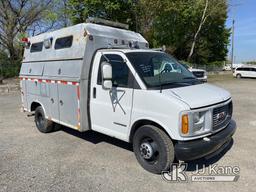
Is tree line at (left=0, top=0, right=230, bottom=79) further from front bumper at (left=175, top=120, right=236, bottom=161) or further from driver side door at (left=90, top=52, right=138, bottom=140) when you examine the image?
front bumper at (left=175, top=120, right=236, bottom=161)

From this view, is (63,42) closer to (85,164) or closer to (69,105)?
(69,105)

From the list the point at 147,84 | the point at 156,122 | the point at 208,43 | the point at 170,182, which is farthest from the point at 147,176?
the point at 208,43

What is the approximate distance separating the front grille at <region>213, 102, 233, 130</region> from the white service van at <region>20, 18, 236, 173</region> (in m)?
0.02

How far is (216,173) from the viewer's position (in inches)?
164

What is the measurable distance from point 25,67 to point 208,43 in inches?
1459

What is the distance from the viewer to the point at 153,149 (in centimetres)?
409

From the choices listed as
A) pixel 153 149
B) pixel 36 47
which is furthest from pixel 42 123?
pixel 153 149

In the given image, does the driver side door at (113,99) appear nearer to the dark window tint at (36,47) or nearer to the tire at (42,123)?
the tire at (42,123)

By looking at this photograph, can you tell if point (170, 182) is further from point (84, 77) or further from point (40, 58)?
point (40, 58)

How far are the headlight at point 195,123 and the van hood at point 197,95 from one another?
0.43ft

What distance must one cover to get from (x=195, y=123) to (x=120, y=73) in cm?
165

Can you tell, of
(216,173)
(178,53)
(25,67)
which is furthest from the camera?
(178,53)

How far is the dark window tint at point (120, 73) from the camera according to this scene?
169 inches

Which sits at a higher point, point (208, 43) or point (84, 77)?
point (208, 43)
